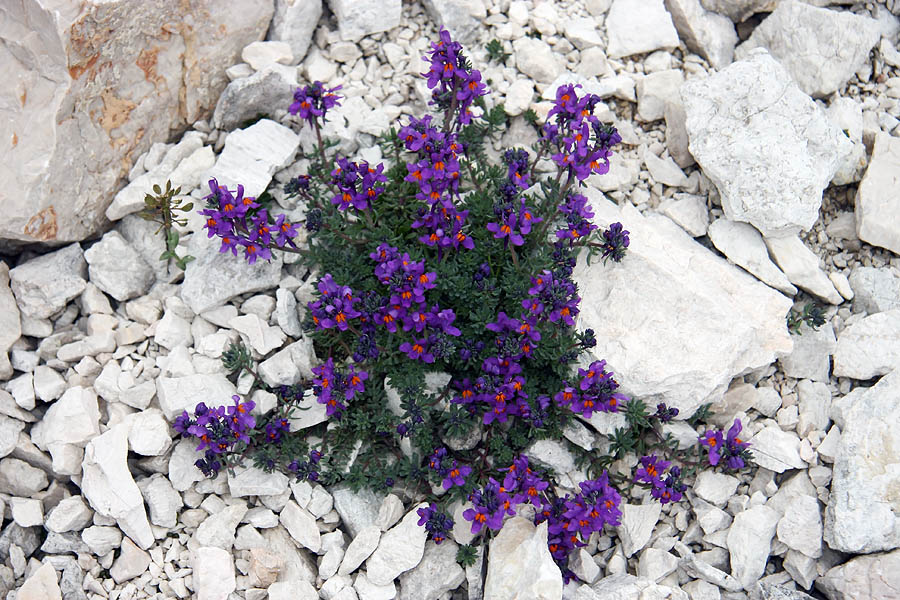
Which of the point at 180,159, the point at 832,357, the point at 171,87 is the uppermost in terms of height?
the point at 171,87

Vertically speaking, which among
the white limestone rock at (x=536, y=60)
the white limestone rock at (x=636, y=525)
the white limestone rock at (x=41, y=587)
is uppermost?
the white limestone rock at (x=536, y=60)

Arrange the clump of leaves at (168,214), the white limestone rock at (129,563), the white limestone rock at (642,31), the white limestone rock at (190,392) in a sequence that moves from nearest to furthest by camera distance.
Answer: the white limestone rock at (129,563) → the white limestone rock at (190,392) → the clump of leaves at (168,214) → the white limestone rock at (642,31)

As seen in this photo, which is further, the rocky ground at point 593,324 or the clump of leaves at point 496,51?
the clump of leaves at point 496,51

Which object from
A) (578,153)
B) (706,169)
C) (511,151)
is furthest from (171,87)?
(706,169)

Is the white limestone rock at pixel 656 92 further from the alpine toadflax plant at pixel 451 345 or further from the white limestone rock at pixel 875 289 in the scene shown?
the white limestone rock at pixel 875 289

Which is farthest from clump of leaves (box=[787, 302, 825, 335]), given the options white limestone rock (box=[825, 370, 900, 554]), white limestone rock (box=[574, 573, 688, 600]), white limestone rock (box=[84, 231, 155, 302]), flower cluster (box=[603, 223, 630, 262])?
white limestone rock (box=[84, 231, 155, 302])

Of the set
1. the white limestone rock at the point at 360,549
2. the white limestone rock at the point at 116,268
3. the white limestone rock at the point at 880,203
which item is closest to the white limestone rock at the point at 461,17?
the white limestone rock at the point at 116,268

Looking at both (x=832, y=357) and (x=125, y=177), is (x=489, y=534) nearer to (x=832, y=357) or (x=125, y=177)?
(x=832, y=357)
